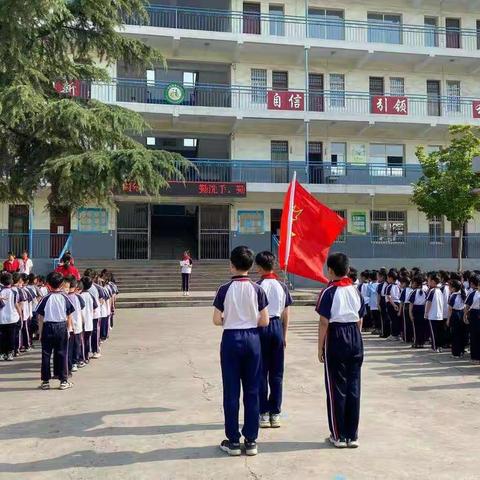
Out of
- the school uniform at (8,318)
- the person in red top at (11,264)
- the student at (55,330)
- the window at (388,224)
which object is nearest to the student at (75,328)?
the student at (55,330)

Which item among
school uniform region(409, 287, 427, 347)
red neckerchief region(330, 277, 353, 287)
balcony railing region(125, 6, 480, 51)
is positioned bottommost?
school uniform region(409, 287, 427, 347)

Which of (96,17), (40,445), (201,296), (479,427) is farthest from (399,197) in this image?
(40,445)

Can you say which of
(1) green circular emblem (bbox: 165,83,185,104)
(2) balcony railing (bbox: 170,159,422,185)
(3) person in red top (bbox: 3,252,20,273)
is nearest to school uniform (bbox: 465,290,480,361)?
(3) person in red top (bbox: 3,252,20,273)

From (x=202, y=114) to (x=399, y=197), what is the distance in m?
10.4

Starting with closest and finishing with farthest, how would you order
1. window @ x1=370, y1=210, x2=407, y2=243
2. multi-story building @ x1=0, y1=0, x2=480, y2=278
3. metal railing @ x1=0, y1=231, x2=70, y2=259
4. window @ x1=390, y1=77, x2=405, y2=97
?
metal railing @ x1=0, y1=231, x2=70, y2=259, multi-story building @ x1=0, y1=0, x2=480, y2=278, window @ x1=370, y1=210, x2=407, y2=243, window @ x1=390, y1=77, x2=405, y2=97

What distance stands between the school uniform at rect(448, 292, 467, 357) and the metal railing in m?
17.6

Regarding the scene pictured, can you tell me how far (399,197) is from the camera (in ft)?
89.7

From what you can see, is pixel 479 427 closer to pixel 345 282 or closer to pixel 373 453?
pixel 373 453

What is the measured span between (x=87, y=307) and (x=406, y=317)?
655 cm

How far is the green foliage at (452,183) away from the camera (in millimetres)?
20375

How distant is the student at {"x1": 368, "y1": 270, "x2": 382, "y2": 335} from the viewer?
13148 millimetres

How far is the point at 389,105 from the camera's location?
26844 millimetres

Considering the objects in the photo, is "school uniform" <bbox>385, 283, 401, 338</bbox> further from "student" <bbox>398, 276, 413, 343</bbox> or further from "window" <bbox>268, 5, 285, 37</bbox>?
"window" <bbox>268, 5, 285, 37</bbox>

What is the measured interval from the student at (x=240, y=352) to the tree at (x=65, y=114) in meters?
5.68
